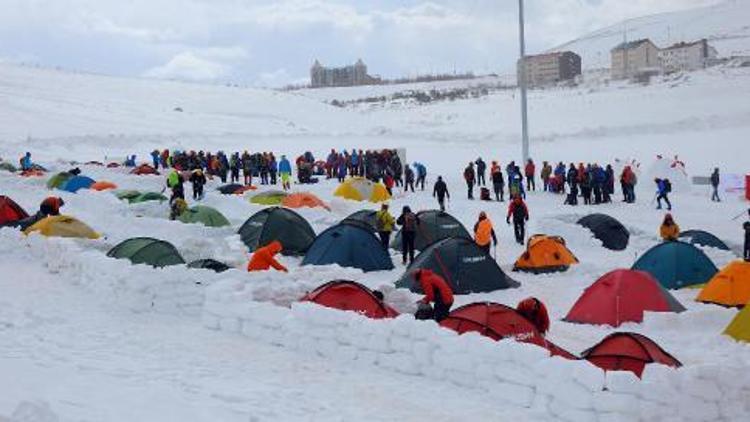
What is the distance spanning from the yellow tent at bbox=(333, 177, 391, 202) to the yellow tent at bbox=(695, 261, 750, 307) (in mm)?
14366

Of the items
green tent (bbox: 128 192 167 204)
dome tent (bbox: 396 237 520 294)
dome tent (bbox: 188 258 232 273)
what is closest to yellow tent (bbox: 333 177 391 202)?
green tent (bbox: 128 192 167 204)

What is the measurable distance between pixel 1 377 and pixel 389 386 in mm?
3557

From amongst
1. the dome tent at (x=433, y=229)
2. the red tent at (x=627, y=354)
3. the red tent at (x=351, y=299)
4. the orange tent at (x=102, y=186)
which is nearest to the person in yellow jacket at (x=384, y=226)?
the dome tent at (x=433, y=229)

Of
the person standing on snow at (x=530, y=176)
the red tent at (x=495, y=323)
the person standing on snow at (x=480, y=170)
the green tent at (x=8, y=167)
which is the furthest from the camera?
the green tent at (x=8, y=167)

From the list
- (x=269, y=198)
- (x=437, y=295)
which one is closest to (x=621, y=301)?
(x=437, y=295)

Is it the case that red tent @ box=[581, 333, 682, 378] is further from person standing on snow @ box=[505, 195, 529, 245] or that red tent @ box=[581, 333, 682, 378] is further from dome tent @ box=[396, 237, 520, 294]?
person standing on snow @ box=[505, 195, 529, 245]

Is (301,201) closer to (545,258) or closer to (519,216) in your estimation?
(519,216)

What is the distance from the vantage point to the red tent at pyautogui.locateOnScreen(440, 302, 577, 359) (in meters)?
9.61

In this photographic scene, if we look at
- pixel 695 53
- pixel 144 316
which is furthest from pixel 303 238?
pixel 695 53

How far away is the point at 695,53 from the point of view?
444 ft

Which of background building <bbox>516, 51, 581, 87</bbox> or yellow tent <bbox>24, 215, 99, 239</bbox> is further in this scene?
background building <bbox>516, 51, 581, 87</bbox>

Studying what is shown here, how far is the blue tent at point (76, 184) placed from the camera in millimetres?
27109

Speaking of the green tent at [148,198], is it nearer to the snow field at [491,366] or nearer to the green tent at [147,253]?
the green tent at [147,253]

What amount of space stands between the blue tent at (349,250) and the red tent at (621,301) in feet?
16.0
